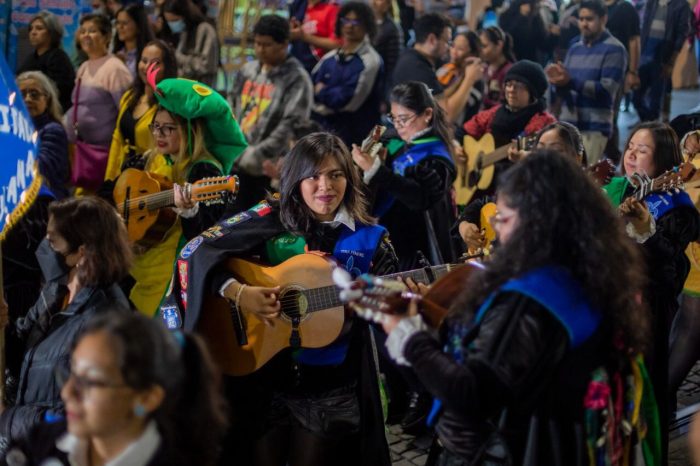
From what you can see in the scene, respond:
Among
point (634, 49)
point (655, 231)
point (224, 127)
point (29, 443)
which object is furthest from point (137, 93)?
point (634, 49)

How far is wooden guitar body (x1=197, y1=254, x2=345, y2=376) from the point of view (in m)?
3.79

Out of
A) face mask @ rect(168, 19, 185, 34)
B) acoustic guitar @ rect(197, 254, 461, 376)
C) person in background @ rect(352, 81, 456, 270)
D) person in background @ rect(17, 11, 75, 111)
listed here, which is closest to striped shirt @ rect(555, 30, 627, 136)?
person in background @ rect(352, 81, 456, 270)

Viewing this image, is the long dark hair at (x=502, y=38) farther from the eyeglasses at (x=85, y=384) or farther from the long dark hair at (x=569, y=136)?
the eyeglasses at (x=85, y=384)

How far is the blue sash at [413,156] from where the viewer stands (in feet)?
18.6

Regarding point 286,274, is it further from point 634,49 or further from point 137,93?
point 634,49

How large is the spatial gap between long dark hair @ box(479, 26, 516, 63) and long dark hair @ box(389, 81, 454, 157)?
3664 mm

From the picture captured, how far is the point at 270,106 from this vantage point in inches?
300

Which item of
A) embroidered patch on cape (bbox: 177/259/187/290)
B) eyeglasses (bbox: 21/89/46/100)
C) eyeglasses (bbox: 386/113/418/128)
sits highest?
eyeglasses (bbox: 21/89/46/100)

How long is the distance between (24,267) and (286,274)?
1.98m

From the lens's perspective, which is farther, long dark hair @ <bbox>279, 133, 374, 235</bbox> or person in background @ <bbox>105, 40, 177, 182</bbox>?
person in background @ <bbox>105, 40, 177, 182</bbox>

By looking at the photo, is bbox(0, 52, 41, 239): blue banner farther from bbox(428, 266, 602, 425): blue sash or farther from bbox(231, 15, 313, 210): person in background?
bbox(231, 15, 313, 210): person in background

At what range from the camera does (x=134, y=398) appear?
2.46 metres

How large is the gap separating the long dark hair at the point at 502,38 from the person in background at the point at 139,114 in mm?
3612

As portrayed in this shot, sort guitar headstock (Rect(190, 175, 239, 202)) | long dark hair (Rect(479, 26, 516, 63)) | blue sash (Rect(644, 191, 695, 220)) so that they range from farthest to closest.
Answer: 1. long dark hair (Rect(479, 26, 516, 63))
2. guitar headstock (Rect(190, 175, 239, 202))
3. blue sash (Rect(644, 191, 695, 220))
